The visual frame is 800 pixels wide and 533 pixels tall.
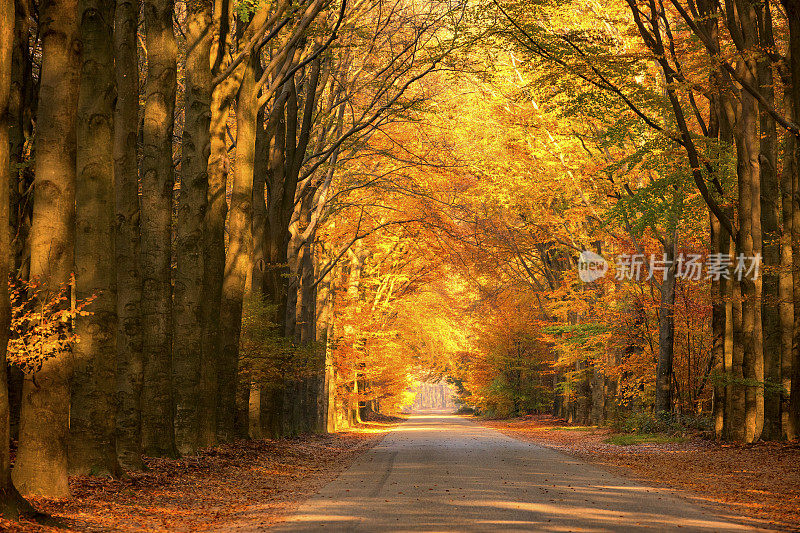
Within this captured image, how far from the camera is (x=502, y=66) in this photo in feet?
102

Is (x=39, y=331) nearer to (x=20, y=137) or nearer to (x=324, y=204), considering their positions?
(x=20, y=137)

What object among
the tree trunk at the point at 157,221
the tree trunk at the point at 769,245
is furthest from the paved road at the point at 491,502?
the tree trunk at the point at 769,245

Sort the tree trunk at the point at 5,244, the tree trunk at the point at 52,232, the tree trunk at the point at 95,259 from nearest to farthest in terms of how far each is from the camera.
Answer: the tree trunk at the point at 5,244
the tree trunk at the point at 52,232
the tree trunk at the point at 95,259

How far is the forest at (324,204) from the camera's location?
10524 mm

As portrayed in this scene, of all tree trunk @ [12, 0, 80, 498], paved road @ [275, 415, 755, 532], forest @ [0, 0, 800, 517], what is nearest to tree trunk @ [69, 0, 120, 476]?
forest @ [0, 0, 800, 517]

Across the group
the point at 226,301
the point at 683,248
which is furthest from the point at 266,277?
the point at 683,248

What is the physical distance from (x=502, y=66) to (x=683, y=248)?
9.07 meters

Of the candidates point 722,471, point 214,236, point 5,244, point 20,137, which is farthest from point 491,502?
point 20,137

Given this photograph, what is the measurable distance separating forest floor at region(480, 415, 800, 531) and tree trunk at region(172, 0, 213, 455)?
26.9 ft

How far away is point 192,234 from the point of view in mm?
16078

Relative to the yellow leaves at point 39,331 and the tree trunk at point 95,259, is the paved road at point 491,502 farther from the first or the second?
the yellow leaves at point 39,331

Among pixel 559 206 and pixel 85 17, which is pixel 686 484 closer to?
pixel 85 17

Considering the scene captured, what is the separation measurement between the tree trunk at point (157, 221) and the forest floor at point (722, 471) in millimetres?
8267

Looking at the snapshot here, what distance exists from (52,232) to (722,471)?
11873 millimetres
